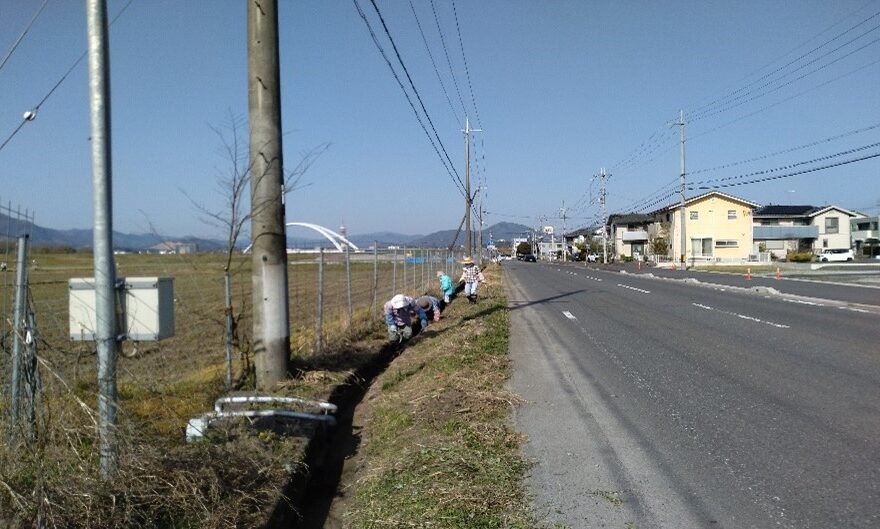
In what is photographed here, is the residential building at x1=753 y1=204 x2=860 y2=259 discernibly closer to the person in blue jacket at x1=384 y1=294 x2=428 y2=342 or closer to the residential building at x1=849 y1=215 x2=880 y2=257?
the residential building at x1=849 y1=215 x2=880 y2=257

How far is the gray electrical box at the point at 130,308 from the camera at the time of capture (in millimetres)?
4500

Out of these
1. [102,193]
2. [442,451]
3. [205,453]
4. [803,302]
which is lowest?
[803,302]

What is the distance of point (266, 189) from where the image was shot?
25.8ft

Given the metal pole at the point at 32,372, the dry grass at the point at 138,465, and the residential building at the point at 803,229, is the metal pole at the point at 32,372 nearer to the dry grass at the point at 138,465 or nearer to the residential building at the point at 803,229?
the dry grass at the point at 138,465

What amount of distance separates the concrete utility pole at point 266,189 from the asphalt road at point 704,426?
2.85 m

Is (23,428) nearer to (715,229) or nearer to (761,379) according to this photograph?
(761,379)

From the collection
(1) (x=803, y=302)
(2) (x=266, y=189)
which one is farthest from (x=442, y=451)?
(1) (x=803, y=302)

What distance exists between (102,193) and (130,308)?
Answer: 0.77 m

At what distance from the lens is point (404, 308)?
13.7 meters

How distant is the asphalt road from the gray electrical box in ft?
8.95

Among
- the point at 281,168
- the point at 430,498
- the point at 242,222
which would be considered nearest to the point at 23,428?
the point at 430,498

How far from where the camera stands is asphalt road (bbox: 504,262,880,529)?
180 inches

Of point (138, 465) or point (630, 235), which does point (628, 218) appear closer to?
point (630, 235)

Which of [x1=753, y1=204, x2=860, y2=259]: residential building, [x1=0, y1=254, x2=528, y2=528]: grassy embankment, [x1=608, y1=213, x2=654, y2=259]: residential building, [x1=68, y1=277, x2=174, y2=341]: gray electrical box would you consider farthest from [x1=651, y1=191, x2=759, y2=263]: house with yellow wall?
[x1=68, y1=277, x2=174, y2=341]: gray electrical box
